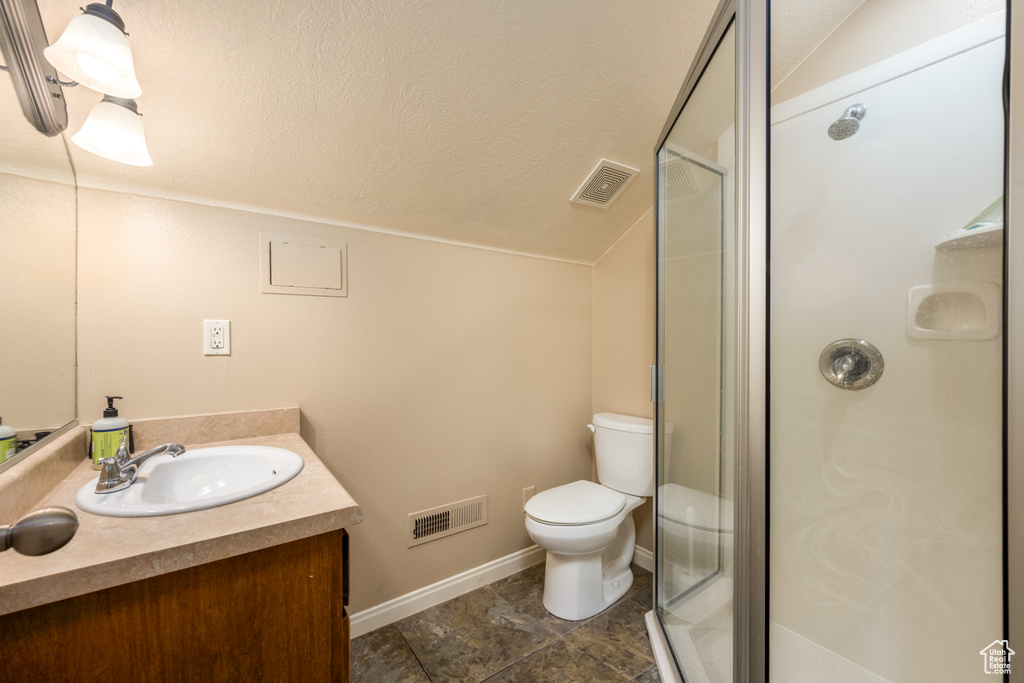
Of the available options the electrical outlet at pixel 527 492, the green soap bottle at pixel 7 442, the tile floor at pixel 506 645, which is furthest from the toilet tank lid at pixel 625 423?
the green soap bottle at pixel 7 442

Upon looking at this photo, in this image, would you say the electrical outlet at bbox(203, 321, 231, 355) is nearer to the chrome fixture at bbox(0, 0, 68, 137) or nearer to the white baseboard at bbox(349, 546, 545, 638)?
the chrome fixture at bbox(0, 0, 68, 137)

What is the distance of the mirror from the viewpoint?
78 cm

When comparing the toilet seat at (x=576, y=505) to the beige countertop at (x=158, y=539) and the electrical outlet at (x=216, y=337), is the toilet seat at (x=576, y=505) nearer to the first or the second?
the beige countertop at (x=158, y=539)

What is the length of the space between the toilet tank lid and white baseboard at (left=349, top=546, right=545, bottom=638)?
77 centimetres

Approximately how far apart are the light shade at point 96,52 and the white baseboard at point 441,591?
174 cm

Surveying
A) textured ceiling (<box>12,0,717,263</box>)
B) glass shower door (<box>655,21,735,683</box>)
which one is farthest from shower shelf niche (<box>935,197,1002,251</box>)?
textured ceiling (<box>12,0,717,263</box>)

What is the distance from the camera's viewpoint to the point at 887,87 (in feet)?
3.05

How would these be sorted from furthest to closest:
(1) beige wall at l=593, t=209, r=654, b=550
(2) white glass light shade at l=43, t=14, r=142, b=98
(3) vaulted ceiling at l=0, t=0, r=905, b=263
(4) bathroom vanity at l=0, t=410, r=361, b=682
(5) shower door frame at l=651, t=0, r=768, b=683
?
(1) beige wall at l=593, t=209, r=654, b=550 < (3) vaulted ceiling at l=0, t=0, r=905, b=263 < (5) shower door frame at l=651, t=0, r=768, b=683 < (2) white glass light shade at l=43, t=14, r=142, b=98 < (4) bathroom vanity at l=0, t=410, r=361, b=682

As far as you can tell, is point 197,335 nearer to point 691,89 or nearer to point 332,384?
point 332,384

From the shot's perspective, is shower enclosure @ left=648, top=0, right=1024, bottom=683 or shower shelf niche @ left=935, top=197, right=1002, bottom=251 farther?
shower enclosure @ left=648, top=0, right=1024, bottom=683

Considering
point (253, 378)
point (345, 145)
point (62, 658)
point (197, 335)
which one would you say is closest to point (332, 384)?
point (253, 378)

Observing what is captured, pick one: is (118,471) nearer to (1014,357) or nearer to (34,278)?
(34,278)

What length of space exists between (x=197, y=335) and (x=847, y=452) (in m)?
2.02

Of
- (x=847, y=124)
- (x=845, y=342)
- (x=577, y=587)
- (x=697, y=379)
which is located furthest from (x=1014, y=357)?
(x=577, y=587)
